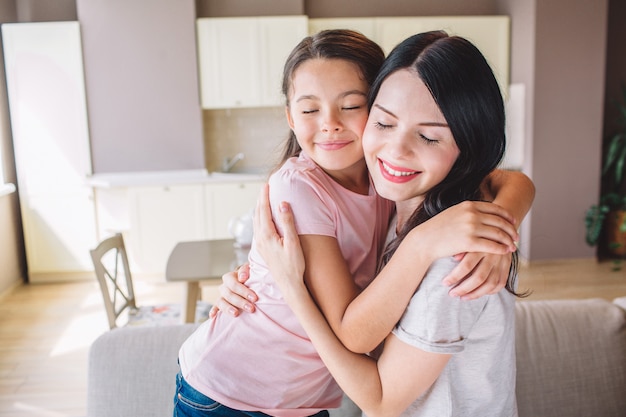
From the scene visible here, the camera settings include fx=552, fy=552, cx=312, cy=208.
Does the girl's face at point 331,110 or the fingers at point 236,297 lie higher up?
the girl's face at point 331,110

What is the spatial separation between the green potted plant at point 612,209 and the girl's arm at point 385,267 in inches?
195

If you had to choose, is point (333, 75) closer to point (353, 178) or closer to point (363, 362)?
point (353, 178)

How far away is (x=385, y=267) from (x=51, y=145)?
4.80m

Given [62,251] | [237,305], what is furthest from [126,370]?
[62,251]

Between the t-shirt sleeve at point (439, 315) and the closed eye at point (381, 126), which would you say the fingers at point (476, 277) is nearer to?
the t-shirt sleeve at point (439, 315)

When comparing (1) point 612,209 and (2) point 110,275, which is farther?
(1) point 612,209

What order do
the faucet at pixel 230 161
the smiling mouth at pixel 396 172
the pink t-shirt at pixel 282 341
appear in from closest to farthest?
the smiling mouth at pixel 396 172, the pink t-shirt at pixel 282 341, the faucet at pixel 230 161

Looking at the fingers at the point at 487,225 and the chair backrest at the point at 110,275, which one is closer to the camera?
the fingers at the point at 487,225

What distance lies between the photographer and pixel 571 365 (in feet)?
5.41

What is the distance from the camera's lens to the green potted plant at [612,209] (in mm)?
5285

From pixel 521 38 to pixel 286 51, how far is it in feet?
7.35

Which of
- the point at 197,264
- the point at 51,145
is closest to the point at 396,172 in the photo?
the point at 197,264

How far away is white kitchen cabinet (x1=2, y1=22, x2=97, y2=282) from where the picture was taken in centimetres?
489

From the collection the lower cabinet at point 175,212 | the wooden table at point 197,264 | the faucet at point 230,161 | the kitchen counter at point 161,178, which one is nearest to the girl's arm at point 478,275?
the wooden table at point 197,264
